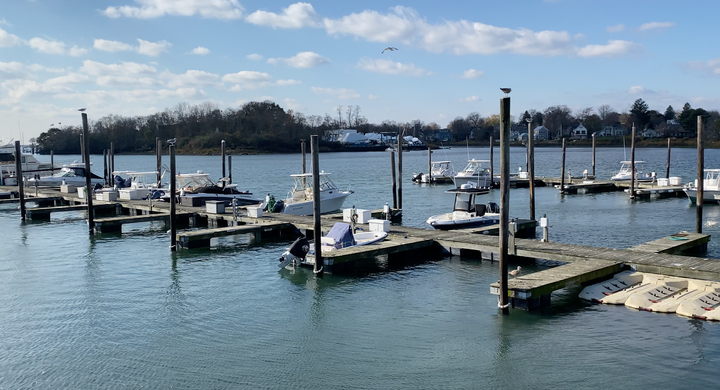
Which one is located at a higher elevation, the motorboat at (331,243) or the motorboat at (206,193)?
the motorboat at (206,193)

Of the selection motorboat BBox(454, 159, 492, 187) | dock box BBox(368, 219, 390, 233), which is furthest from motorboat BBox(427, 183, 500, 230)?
motorboat BBox(454, 159, 492, 187)

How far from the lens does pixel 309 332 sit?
1458 cm

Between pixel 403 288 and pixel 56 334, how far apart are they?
29.4ft

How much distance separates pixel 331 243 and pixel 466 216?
7.39 metres

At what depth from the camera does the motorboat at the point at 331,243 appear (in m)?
19.9

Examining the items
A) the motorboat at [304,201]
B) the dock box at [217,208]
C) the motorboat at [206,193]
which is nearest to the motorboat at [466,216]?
the motorboat at [304,201]

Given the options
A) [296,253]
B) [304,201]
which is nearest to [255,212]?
[304,201]

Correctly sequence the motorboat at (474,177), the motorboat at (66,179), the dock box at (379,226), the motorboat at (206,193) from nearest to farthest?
the dock box at (379,226), the motorboat at (206,193), the motorboat at (66,179), the motorboat at (474,177)

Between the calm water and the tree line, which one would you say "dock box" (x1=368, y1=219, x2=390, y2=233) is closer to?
the calm water

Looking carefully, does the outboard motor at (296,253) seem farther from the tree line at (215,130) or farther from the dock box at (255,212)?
the tree line at (215,130)

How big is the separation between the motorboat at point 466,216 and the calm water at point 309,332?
158 inches

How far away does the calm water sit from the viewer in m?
11.9

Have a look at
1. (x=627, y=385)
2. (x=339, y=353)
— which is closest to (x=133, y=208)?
(x=339, y=353)

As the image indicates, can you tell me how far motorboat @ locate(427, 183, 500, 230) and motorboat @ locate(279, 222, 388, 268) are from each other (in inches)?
153
